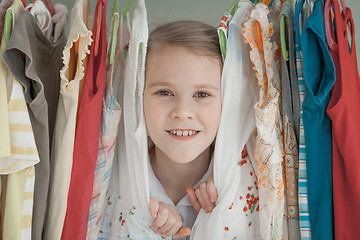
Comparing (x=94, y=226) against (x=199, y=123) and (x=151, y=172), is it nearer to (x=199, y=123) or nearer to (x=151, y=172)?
(x=151, y=172)

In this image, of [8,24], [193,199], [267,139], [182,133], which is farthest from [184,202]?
[8,24]

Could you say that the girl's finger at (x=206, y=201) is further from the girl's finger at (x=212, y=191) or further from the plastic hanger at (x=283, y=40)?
the plastic hanger at (x=283, y=40)

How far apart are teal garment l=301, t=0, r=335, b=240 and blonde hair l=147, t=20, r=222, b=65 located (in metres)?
0.25

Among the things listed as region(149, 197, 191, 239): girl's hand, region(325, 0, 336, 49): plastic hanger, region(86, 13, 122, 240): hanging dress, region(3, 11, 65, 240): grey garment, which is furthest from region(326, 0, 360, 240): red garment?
region(3, 11, 65, 240): grey garment

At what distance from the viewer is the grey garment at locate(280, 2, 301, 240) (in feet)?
3.66

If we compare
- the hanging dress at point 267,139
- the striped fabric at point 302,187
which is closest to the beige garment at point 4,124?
the hanging dress at point 267,139

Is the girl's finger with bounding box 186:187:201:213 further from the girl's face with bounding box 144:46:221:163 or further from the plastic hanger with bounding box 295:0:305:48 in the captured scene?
the plastic hanger with bounding box 295:0:305:48

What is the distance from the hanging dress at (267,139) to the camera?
1091 mm

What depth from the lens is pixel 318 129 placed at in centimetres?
106

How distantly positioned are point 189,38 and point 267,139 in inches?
13.6

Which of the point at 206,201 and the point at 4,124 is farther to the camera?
the point at 206,201

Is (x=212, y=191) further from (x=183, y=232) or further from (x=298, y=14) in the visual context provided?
(x=298, y=14)

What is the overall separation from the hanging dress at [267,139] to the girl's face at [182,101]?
12 centimetres

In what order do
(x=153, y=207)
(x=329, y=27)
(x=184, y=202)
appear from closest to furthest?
(x=329, y=27) < (x=153, y=207) < (x=184, y=202)
